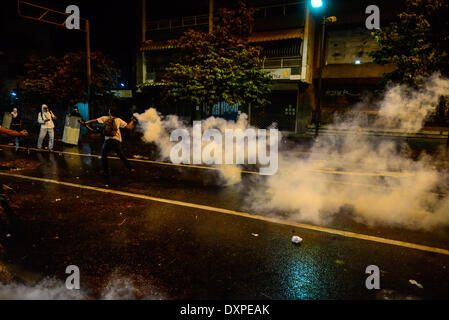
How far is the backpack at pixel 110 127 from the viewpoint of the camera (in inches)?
283

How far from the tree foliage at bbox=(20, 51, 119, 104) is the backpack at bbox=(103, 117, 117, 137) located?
38.7 ft

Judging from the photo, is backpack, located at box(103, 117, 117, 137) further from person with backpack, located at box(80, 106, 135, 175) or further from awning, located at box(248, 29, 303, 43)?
awning, located at box(248, 29, 303, 43)

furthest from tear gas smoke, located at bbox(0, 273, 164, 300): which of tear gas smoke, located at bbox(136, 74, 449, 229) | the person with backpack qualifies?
the person with backpack

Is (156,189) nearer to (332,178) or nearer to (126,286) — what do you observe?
(126,286)

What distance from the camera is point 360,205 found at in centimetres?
521

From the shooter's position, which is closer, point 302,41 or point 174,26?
point 302,41

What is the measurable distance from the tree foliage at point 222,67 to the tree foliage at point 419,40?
6.00 m

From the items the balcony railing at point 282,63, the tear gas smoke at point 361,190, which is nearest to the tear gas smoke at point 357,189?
the tear gas smoke at point 361,190

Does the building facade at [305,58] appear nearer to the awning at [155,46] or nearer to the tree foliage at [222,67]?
the awning at [155,46]

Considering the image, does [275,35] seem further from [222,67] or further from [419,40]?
[419,40]

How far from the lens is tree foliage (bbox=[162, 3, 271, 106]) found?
1356cm

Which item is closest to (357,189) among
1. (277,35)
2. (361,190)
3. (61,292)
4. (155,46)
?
(361,190)
